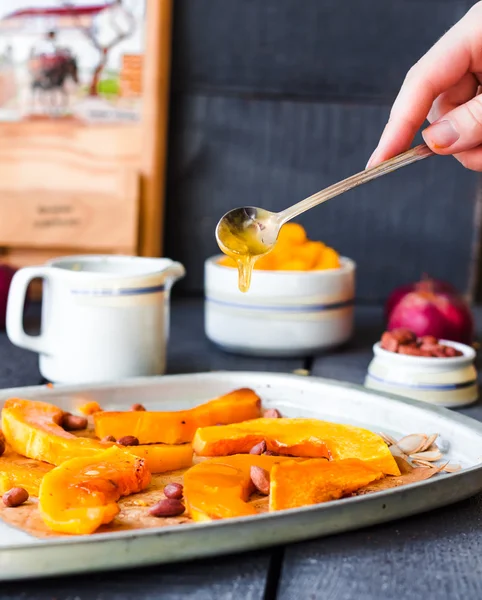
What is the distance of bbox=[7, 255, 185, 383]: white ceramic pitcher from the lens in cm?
117

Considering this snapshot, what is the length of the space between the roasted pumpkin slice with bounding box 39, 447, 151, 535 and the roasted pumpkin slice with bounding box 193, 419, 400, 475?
0.35 ft

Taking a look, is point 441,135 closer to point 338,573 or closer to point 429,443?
point 429,443

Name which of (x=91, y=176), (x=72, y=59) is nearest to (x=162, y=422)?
(x=91, y=176)

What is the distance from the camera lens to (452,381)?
1.17 meters

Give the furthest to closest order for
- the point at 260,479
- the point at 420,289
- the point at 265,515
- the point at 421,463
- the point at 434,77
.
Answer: the point at 420,289
the point at 434,77
the point at 421,463
the point at 260,479
the point at 265,515

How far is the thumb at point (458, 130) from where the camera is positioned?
37.1 inches

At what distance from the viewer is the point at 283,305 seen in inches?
54.8

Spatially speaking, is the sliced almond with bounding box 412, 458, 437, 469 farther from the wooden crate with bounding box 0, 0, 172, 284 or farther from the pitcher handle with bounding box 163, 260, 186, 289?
the wooden crate with bounding box 0, 0, 172, 284

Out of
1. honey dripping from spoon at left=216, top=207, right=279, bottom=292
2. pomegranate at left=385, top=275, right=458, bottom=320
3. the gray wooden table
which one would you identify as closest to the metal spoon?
honey dripping from spoon at left=216, top=207, right=279, bottom=292

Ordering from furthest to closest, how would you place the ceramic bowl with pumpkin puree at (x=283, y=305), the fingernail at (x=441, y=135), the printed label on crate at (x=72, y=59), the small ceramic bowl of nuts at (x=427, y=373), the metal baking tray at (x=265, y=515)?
the printed label on crate at (x=72, y=59), the ceramic bowl with pumpkin puree at (x=283, y=305), the small ceramic bowl of nuts at (x=427, y=373), the fingernail at (x=441, y=135), the metal baking tray at (x=265, y=515)

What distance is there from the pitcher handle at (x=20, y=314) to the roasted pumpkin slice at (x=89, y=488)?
0.42 m

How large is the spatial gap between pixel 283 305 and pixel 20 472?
0.65m

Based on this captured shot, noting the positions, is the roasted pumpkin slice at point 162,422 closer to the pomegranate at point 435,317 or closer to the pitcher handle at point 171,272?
the pitcher handle at point 171,272

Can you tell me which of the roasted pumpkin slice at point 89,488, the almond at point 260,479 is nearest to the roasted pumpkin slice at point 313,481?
the almond at point 260,479
